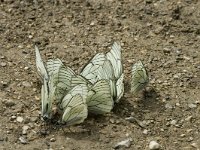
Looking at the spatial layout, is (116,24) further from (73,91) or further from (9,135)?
(9,135)

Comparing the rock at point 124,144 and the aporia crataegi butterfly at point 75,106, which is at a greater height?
the aporia crataegi butterfly at point 75,106

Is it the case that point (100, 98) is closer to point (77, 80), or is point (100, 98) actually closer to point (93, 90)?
point (93, 90)

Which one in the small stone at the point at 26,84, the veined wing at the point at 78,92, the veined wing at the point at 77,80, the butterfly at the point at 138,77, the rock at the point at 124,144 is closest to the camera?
the rock at the point at 124,144

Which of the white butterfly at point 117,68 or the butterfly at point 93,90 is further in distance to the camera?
the white butterfly at point 117,68

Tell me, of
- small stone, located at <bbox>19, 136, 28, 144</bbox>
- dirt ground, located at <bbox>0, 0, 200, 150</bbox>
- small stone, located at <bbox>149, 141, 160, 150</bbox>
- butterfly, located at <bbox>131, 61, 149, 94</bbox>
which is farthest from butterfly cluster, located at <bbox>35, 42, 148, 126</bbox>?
small stone, located at <bbox>149, 141, 160, 150</bbox>

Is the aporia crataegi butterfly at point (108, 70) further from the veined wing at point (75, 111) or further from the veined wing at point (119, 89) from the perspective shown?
the veined wing at point (75, 111)

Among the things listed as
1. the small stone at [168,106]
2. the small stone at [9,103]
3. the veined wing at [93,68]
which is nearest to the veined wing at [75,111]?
the veined wing at [93,68]

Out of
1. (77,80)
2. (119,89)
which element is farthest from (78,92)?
(119,89)

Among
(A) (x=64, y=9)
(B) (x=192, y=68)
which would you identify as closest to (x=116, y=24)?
(A) (x=64, y=9)
